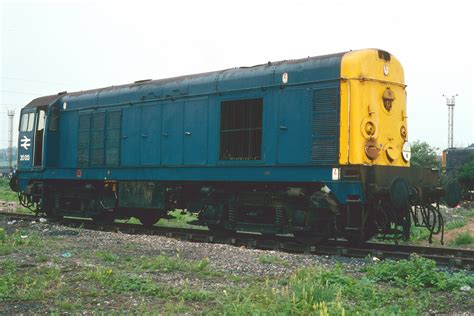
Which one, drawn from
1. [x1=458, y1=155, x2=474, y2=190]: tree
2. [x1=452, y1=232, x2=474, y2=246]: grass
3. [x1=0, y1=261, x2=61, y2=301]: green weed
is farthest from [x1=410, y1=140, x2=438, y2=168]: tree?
[x1=0, y1=261, x2=61, y2=301]: green weed

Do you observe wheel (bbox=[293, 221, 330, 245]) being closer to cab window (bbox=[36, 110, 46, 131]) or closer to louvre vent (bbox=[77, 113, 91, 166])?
louvre vent (bbox=[77, 113, 91, 166])

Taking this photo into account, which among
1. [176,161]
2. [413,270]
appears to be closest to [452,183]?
[413,270]

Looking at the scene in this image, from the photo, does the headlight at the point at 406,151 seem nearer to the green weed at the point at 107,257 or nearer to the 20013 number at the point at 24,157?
the green weed at the point at 107,257

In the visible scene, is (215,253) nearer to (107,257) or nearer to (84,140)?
(107,257)

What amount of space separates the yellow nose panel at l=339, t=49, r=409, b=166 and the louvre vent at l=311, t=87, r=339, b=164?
141mm

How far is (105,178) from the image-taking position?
1552 centimetres

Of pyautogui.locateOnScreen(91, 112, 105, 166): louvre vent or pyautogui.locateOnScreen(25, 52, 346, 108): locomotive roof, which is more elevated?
pyautogui.locateOnScreen(25, 52, 346, 108): locomotive roof

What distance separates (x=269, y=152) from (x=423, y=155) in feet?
139

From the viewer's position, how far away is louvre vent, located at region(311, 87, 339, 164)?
35.1 ft

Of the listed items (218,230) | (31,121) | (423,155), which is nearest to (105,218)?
(31,121)

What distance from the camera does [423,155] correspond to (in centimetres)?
5069

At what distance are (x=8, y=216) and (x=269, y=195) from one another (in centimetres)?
1016

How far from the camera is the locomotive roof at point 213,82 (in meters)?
11.2

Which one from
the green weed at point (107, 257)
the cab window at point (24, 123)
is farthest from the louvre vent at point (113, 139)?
the green weed at point (107, 257)
